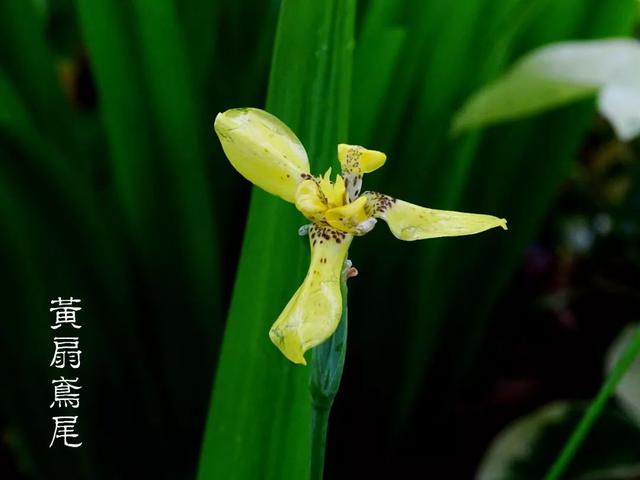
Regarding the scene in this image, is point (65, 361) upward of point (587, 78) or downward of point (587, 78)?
downward

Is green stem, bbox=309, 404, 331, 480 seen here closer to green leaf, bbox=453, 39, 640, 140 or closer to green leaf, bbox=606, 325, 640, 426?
green leaf, bbox=453, 39, 640, 140

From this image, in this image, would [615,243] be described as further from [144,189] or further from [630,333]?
[144,189]

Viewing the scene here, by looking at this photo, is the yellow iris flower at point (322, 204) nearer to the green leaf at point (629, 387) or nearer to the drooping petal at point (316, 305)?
the drooping petal at point (316, 305)

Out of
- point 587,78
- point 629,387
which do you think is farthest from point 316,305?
point 629,387

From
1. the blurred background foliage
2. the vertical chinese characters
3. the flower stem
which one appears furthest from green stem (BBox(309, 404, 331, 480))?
the vertical chinese characters

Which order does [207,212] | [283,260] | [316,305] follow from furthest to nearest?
1. [207,212]
2. [283,260]
3. [316,305]

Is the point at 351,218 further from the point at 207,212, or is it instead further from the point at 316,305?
the point at 207,212
